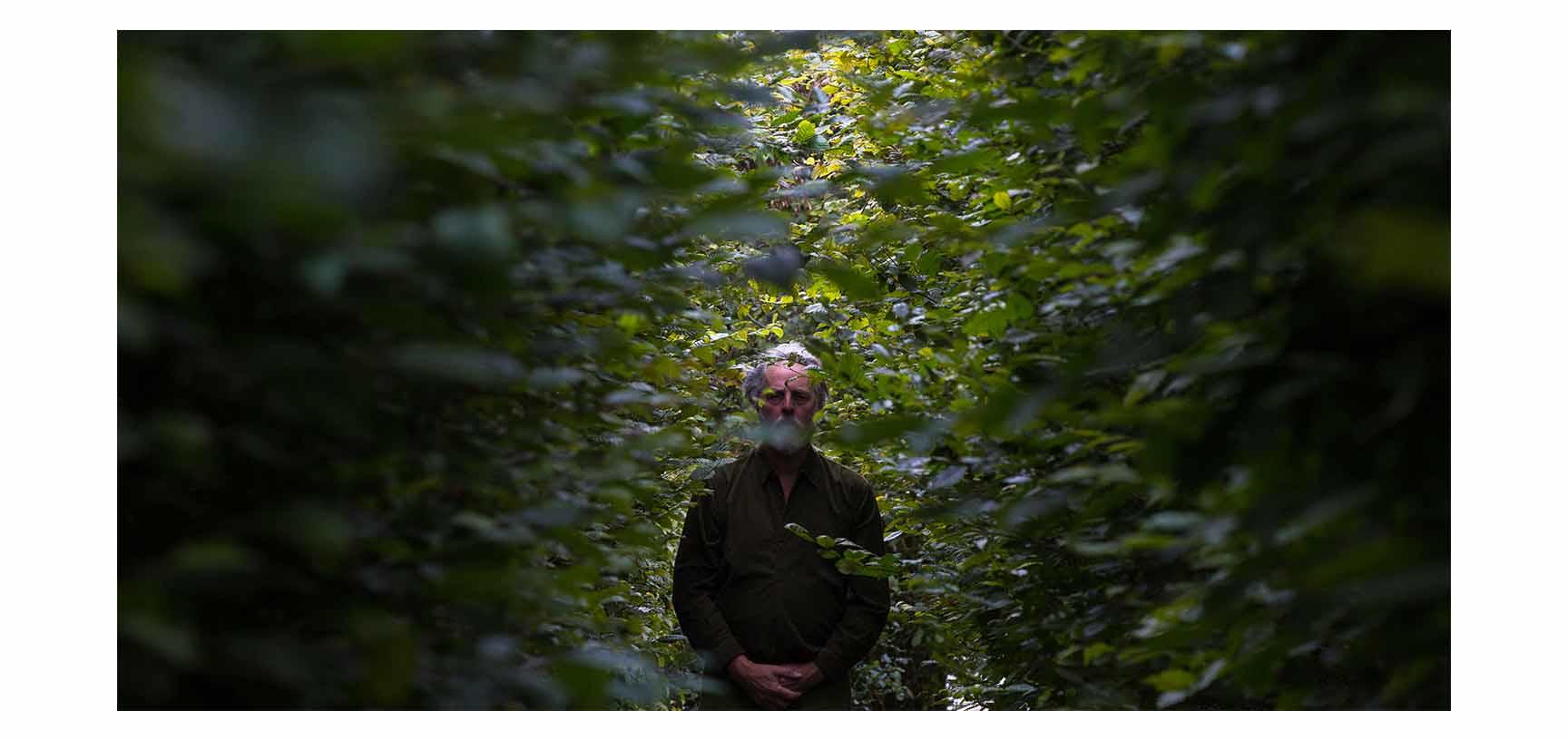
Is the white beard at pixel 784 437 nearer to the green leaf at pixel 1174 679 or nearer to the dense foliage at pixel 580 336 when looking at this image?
the dense foliage at pixel 580 336

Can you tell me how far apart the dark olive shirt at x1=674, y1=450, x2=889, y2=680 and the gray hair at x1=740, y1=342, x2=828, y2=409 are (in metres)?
0.25

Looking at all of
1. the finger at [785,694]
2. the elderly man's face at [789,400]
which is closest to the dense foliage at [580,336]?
the finger at [785,694]

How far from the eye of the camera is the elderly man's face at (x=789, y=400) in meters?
3.93

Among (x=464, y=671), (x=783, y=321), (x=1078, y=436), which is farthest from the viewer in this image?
(x=783, y=321)

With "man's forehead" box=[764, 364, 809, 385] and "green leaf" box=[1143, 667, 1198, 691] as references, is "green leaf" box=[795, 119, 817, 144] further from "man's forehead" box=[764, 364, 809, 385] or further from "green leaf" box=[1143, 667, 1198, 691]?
"green leaf" box=[1143, 667, 1198, 691]

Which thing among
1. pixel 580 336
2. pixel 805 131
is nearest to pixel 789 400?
pixel 805 131

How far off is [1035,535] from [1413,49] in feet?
4.62

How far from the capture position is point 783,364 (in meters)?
4.02

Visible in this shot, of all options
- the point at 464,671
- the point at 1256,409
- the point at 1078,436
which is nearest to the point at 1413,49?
the point at 1256,409

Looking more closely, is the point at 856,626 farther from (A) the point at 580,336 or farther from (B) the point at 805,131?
(A) the point at 580,336

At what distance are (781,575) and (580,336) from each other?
206cm

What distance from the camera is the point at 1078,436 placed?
2.10 m

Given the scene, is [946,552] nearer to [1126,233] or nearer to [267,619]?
[1126,233]

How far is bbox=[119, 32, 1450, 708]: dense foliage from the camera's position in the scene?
1.09m
